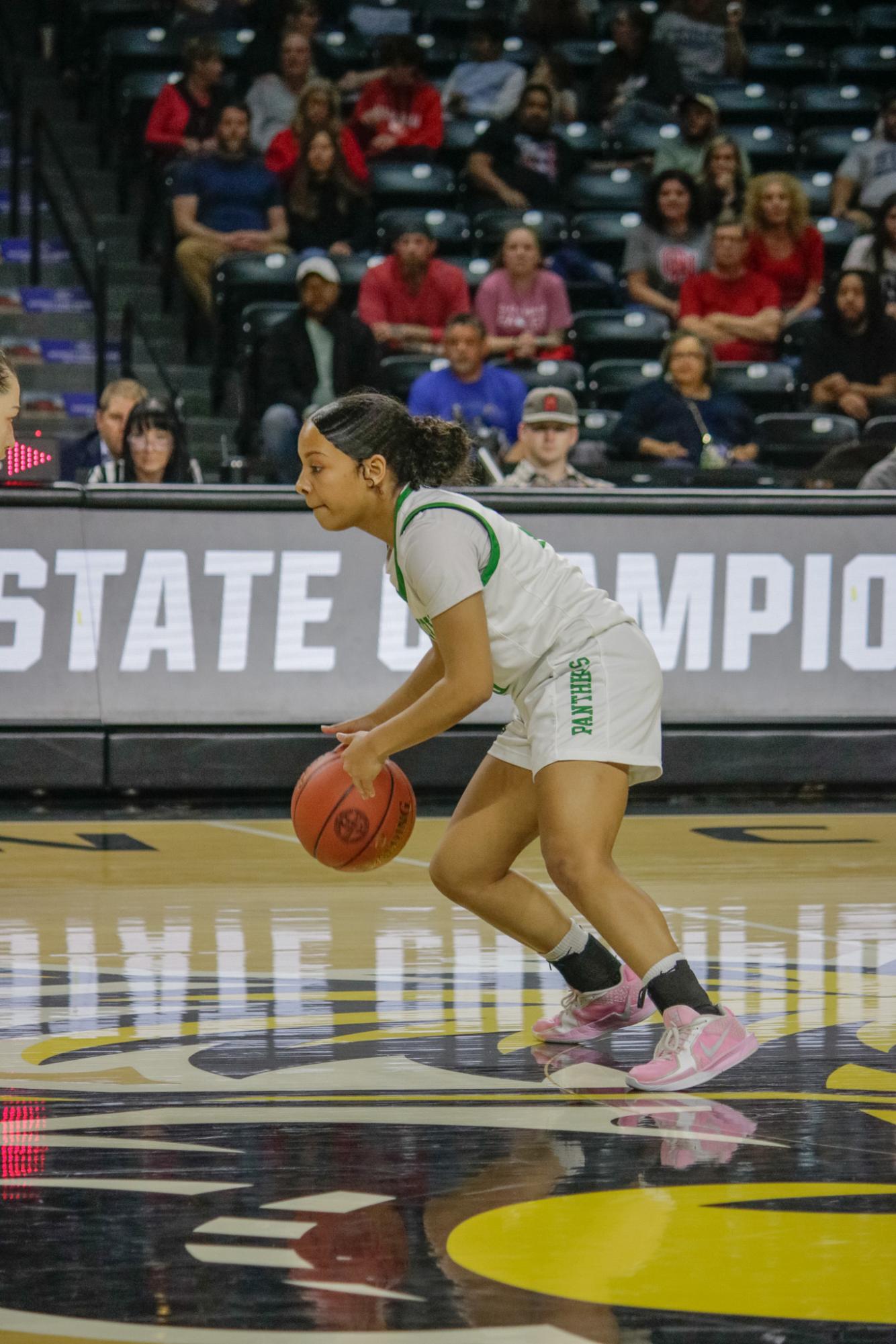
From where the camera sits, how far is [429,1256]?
3.22 metres

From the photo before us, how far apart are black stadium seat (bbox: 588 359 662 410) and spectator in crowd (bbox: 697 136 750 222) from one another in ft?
5.03

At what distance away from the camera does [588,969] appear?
5.09 m

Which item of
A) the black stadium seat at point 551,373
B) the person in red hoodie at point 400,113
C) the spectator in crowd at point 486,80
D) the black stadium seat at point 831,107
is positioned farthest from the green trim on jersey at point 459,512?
the black stadium seat at point 831,107

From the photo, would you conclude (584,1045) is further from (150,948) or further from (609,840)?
(150,948)

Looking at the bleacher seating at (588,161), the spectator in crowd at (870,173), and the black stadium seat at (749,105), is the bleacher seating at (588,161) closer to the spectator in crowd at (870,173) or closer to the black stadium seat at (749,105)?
the black stadium seat at (749,105)

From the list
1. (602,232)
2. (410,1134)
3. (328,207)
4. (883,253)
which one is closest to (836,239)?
(883,253)

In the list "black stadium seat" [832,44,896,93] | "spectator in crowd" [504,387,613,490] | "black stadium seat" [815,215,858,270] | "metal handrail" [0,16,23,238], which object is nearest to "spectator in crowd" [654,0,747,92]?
"black stadium seat" [832,44,896,93]

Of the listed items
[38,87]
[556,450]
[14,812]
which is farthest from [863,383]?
[38,87]

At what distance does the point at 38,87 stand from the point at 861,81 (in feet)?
23.8

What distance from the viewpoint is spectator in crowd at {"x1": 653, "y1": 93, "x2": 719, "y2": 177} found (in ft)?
51.4

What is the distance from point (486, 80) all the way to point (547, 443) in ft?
22.4

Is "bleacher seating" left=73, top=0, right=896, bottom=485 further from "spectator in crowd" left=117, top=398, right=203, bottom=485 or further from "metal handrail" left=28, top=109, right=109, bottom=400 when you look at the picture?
"spectator in crowd" left=117, top=398, right=203, bottom=485

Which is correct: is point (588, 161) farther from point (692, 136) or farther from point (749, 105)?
point (749, 105)

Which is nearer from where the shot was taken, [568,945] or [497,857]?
[497,857]
